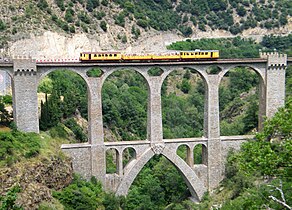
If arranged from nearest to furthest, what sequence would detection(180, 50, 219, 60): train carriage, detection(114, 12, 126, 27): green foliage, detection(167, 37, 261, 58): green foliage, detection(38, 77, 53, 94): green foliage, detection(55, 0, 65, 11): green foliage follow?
detection(180, 50, 219, 60): train carriage
detection(38, 77, 53, 94): green foliage
detection(55, 0, 65, 11): green foliage
detection(114, 12, 126, 27): green foliage
detection(167, 37, 261, 58): green foliage

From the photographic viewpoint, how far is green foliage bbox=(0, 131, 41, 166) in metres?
43.1

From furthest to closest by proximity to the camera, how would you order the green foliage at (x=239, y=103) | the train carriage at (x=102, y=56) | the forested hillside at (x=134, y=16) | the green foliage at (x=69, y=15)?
the green foliage at (x=69, y=15)
the forested hillside at (x=134, y=16)
the green foliage at (x=239, y=103)
the train carriage at (x=102, y=56)

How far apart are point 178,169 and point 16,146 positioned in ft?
51.9

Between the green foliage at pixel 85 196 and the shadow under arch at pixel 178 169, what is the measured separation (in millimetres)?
1581

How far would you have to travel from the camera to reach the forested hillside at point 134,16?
78.5 m

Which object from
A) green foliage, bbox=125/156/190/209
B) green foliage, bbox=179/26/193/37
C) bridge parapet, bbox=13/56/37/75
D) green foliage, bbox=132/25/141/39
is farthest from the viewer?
green foliage, bbox=179/26/193/37

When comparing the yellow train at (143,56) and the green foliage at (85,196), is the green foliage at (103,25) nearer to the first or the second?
the yellow train at (143,56)

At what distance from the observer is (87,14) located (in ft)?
295

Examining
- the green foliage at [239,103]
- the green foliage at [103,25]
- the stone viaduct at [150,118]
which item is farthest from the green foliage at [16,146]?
the green foliage at [103,25]

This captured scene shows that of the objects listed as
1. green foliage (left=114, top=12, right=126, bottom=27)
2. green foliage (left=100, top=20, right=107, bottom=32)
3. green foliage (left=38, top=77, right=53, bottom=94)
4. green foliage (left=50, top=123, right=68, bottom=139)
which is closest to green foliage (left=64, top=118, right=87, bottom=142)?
green foliage (left=50, top=123, right=68, bottom=139)

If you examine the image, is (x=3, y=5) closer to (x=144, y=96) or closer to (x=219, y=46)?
(x=144, y=96)

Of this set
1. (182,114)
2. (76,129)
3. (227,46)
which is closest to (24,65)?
(76,129)

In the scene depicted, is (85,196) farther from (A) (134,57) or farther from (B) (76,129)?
(B) (76,129)

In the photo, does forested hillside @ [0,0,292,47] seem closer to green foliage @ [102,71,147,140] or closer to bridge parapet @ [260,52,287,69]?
green foliage @ [102,71,147,140]
